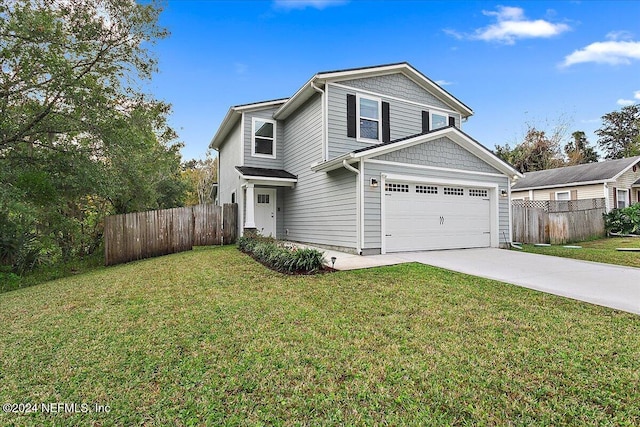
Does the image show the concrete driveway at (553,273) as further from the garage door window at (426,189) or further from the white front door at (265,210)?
the white front door at (265,210)

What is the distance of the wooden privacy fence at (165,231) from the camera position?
9.96 meters

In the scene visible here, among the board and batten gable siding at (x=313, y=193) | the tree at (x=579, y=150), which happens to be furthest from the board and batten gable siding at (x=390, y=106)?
the tree at (x=579, y=150)

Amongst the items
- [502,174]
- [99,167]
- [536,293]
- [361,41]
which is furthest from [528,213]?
[99,167]

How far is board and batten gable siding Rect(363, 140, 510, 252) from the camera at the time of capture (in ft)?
28.5

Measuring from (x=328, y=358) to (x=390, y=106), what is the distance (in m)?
10.2

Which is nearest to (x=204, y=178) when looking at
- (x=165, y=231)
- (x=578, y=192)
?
(x=165, y=231)

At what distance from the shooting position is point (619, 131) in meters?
37.9

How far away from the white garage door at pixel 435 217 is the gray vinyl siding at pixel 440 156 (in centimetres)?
68

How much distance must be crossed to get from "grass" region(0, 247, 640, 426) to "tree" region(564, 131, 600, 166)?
34618mm

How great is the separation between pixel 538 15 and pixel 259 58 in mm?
11007

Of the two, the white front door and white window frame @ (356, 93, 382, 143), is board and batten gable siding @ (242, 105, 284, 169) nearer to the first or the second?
the white front door

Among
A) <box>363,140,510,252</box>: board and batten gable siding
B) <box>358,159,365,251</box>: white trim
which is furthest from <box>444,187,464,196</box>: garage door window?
<box>358,159,365,251</box>: white trim

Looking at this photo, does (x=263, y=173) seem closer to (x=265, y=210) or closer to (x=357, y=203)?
(x=265, y=210)

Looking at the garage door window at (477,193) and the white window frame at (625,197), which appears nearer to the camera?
the garage door window at (477,193)
